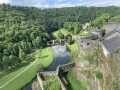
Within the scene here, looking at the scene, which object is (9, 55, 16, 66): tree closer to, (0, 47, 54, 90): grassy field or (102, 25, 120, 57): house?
(0, 47, 54, 90): grassy field

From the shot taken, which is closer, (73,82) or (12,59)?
(73,82)

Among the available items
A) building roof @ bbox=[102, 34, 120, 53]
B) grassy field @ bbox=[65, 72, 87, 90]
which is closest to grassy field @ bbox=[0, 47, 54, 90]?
grassy field @ bbox=[65, 72, 87, 90]

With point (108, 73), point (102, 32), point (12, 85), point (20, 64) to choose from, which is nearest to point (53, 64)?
point (20, 64)

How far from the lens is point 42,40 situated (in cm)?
7075

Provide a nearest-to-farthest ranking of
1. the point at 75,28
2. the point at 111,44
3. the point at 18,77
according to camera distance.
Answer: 1. the point at 111,44
2. the point at 18,77
3. the point at 75,28

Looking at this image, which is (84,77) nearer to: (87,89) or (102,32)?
(87,89)

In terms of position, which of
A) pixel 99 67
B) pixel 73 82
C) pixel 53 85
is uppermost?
pixel 99 67

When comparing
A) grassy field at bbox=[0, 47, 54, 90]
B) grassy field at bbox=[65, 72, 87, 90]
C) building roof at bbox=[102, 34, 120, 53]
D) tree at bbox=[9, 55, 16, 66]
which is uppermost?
building roof at bbox=[102, 34, 120, 53]

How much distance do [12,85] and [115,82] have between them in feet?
96.5

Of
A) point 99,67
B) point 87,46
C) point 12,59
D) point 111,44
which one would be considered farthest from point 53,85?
point 12,59

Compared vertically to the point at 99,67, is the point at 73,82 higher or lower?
lower

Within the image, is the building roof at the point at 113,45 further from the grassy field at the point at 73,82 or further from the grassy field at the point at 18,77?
the grassy field at the point at 18,77

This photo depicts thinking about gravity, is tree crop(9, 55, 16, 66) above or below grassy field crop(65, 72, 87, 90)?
above

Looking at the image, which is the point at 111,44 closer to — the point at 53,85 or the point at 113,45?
the point at 113,45
